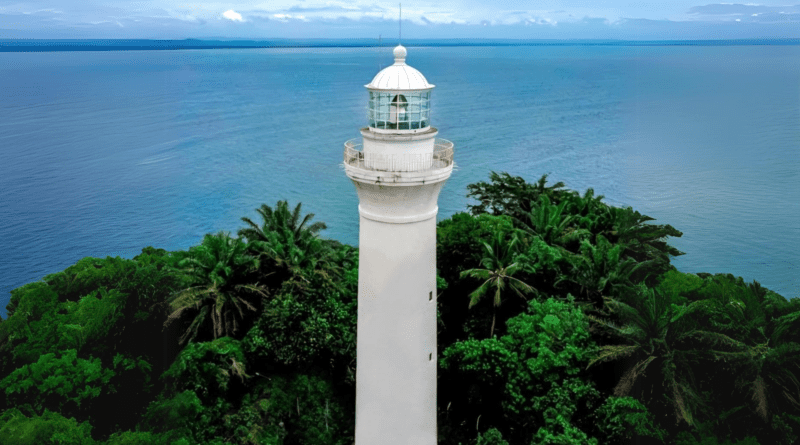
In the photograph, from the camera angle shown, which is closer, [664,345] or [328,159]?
[664,345]

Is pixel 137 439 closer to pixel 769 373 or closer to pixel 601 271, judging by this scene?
pixel 601 271

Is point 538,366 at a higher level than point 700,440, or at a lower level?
higher

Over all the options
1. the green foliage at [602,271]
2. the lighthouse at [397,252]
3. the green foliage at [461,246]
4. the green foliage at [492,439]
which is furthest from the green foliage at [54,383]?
the green foliage at [602,271]

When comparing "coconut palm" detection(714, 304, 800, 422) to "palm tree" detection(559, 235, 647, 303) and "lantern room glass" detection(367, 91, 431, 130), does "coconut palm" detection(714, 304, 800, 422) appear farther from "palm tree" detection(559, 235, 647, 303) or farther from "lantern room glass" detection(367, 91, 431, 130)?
"lantern room glass" detection(367, 91, 431, 130)

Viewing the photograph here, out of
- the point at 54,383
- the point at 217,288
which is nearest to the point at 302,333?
the point at 217,288

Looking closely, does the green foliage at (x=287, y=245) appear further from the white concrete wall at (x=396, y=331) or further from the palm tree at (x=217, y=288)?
the white concrete wall at (x=396, y=331)

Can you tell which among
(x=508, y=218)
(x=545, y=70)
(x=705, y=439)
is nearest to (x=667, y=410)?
(x=705, y=439)

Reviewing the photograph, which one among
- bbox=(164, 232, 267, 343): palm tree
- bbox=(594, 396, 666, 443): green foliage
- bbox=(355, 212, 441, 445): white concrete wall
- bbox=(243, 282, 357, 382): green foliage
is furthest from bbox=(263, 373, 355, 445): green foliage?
bbox=(594, 396, 666, 443): green foliage
